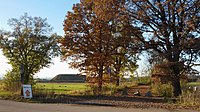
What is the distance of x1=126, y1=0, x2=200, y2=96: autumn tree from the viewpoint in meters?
25.2

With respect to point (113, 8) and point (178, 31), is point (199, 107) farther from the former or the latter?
point (113, 8)

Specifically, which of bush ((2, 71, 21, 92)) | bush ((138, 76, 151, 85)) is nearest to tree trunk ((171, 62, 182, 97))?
bush ((2, 71, 21, 92))

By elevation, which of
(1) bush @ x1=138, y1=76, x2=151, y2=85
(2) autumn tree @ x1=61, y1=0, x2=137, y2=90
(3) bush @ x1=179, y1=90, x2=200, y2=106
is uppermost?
(2) autumn tree @ x1=61, y1=0, x2=137, y2=90

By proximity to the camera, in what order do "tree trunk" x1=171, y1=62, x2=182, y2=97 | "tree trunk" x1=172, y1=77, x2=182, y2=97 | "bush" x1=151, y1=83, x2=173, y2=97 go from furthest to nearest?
1. "bush" x1=151, y1=83, x2=173, y2=97
2. "tree trunk" x1=172, y1=77, x2=182, y2=97
3. "tree trunk" x1=171, y1=62, x2=182, y2=97

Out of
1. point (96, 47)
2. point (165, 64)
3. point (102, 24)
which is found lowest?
point (165, 64)

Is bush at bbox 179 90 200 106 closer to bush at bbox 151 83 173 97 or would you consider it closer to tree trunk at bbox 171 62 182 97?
tree trunk at bbox 171 62 182 97

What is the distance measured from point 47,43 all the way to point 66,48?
208cm

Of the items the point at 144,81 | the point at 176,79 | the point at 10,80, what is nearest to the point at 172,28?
the point at 176,79

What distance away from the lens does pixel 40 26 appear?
1348 inches

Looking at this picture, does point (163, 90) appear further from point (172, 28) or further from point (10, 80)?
point (10, 80)

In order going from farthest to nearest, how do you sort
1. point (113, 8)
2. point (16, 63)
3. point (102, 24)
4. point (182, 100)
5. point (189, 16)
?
point (16, 63)
point (102, 24)
point (113, 8)
point (189, 16)
point (182, 100)

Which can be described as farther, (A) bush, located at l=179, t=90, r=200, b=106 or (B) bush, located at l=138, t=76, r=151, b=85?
(B) bush, located at l=138, t=76, r=151, b=85

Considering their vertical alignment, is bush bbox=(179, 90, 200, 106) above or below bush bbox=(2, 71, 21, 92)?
below

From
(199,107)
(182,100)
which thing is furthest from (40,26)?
(199,107)
